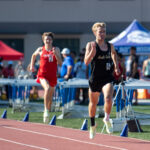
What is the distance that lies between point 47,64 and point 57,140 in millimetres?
4097

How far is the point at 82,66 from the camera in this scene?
22.5 meters

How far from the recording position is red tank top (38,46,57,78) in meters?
14.3

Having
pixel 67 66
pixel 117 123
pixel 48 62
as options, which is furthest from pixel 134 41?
pixel 117 123

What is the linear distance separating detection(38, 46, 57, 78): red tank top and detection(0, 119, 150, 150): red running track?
1879mm

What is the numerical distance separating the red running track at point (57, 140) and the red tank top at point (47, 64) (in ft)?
6.16

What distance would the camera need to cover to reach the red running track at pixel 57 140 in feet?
31.3

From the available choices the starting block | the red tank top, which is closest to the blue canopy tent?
the red tank top

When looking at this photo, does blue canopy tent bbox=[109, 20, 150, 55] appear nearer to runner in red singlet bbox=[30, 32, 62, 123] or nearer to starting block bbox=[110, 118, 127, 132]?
runner in red singlet bbox=[30, 32, 62, 123]

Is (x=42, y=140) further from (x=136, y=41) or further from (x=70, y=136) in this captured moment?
(x=136, y=41)

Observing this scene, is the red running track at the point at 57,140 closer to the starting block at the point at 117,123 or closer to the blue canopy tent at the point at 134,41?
the starting block at the point at 117,123

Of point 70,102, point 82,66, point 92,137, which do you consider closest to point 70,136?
point 92,137

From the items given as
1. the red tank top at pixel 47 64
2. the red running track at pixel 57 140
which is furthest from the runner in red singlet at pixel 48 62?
the red running track at pixel 57 140

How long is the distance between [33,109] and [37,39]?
25.0 metres

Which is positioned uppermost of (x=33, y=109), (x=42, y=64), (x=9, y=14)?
(x=9, y=14)
